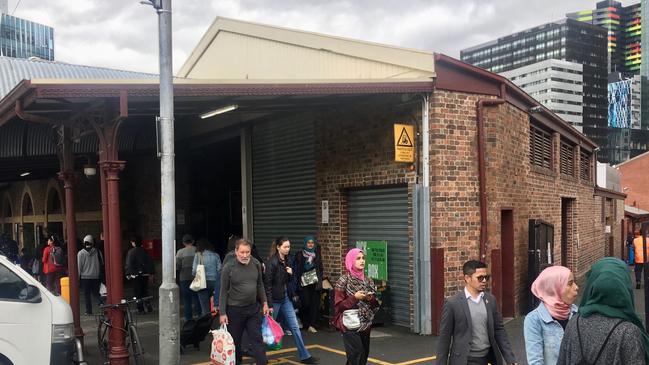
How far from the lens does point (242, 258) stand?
7.28 meters

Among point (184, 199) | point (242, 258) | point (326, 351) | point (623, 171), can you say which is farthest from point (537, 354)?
point (623, 171)

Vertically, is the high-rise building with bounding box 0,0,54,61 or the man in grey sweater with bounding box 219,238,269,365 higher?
the high-rise building with bounding box 0,0,54,61

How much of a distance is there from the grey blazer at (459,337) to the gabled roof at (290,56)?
6.00 m

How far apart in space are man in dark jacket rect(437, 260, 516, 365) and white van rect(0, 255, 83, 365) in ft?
12.8

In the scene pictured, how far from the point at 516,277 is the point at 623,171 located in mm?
49960

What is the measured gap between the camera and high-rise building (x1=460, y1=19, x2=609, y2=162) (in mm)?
141375

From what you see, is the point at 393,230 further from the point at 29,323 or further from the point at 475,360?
the point at 29,323

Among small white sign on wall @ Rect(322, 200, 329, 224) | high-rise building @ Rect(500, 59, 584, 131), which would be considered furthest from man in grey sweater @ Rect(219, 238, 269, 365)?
high-rise building @ Rect(500, 59, 584, 131)

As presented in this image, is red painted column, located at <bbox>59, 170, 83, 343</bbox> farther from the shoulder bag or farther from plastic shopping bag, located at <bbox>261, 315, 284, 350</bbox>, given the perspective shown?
the shoulder bag

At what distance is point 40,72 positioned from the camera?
829 inches

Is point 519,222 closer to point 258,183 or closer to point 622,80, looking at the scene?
point 258,183

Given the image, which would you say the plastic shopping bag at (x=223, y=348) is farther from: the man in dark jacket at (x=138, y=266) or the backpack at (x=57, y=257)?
the backpack at (x=57, y=257)

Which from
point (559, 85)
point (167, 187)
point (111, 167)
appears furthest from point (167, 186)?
point (559, 85)

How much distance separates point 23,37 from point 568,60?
380 ft
